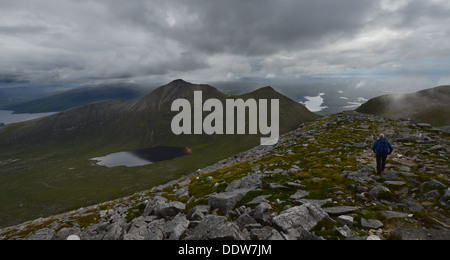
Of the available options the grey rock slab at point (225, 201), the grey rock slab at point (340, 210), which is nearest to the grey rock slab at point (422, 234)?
the grey rock slab at point (340, 210)

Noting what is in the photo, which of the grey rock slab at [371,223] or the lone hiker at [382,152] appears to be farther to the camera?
the lone hiker at [382,152]

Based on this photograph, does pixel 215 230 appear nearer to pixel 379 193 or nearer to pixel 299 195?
pixel 299 195

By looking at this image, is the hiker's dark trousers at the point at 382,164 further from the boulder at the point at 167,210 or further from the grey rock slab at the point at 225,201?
the boulder at the point at 167,210

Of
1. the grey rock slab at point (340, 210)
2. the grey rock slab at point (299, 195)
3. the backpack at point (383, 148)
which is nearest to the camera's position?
the grey rock slab at point (340, 210)

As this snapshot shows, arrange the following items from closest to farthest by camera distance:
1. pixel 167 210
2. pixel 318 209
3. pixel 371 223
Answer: pixel 371 223 < pixel 318 209 < pixel 167 210

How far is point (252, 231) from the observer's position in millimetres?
10875

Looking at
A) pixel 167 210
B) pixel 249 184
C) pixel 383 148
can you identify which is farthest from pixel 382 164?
pixel 167 210

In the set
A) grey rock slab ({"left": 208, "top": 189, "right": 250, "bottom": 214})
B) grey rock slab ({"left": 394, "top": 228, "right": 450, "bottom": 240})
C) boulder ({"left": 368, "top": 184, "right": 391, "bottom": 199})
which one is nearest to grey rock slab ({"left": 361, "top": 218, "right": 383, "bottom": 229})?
grey rock slab ({"left": 394, "top": 228, "right": 450, "bottom": 240})

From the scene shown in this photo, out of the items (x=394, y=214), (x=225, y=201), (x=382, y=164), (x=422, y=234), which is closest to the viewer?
(x=422, y=234)

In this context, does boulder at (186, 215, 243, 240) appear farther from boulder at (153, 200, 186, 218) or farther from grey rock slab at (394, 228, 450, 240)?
grey rock slab at (394, 228, 450, 240)

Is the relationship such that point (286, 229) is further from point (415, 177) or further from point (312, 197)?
point (415, 177)
